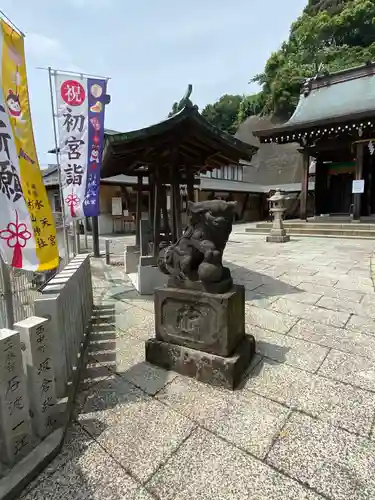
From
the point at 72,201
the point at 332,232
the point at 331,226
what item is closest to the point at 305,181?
the point at 331,226

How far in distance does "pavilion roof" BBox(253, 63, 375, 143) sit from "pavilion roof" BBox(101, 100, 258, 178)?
303 inches

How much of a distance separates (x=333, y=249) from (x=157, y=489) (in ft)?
28.4

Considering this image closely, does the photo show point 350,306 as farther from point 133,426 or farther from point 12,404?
point 12,404

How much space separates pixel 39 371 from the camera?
1.77 meters

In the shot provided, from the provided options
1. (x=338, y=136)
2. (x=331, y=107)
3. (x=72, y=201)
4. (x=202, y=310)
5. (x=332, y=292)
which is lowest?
(x=332, y=292)

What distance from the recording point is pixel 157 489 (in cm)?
147

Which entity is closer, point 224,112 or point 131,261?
point 131,261

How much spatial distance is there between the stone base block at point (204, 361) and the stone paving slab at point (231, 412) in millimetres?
85

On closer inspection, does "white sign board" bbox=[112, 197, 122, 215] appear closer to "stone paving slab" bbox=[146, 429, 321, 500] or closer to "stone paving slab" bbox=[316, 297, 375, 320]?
"stone paving slab" bbox=[316, 297, 375, 320]

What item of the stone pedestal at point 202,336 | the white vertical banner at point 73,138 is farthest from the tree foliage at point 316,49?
the stone pedestal at point 202,336

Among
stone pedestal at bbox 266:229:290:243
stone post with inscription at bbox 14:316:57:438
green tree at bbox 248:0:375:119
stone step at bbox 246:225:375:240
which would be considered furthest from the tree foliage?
stone post with inscription at bbox 14:316:57:438

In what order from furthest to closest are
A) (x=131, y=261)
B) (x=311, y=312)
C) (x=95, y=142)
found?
1. (x=131, y=261)
2. (x=95, y=142)
3. (x=311, y=312)

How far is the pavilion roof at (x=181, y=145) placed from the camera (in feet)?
12.9

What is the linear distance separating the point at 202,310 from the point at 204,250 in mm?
531
